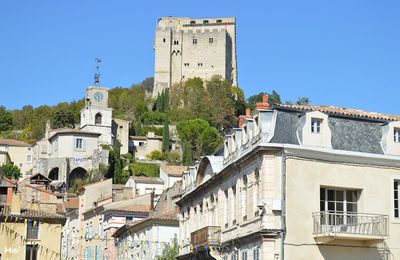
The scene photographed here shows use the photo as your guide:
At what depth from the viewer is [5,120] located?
18988 centimetres

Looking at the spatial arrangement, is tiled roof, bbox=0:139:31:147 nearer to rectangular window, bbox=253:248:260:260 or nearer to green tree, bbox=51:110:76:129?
green tree, bbox=51:110:76:129

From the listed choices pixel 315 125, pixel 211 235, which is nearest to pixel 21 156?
pixel 211 235

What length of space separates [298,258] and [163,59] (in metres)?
169

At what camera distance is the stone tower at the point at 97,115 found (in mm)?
145875

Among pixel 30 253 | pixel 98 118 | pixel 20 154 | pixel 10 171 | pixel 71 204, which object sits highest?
pixel 98 118

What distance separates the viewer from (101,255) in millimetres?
72938

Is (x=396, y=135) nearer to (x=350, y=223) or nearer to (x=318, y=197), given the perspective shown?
(x=350, y=223)

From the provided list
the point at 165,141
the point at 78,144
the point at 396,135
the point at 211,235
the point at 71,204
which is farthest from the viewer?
the point at 165,141

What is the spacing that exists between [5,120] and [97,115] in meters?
50.1

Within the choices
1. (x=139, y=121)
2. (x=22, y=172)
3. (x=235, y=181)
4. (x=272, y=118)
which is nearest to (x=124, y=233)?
(x=235, y=181)

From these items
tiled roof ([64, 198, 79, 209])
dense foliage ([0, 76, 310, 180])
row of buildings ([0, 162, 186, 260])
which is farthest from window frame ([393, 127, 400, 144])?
dense foliage ([0, 76, 310, 180])

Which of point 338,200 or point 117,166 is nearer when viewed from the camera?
point 338,200

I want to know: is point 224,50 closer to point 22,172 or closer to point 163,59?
point 163,59

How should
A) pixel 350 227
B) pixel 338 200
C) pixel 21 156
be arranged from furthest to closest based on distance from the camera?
pixel 21 156
pixel 338 200
pixel 350 227
